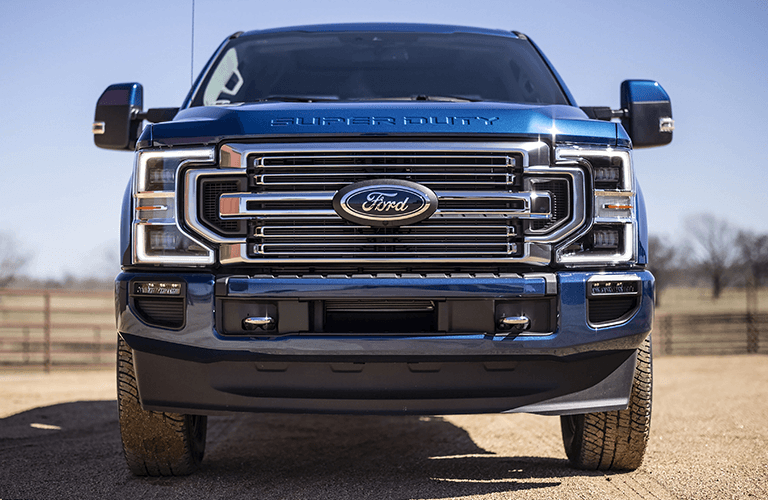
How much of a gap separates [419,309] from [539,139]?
0.88m

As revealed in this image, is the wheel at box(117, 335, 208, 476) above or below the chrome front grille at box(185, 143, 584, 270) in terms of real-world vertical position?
below

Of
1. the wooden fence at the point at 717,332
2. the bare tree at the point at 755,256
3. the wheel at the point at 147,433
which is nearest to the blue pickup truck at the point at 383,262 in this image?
the wheel at the point at 147,433

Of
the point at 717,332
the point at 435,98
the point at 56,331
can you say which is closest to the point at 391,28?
the point at 435,98

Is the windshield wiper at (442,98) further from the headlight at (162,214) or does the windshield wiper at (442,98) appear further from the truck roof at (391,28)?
the headlight at (162,214)

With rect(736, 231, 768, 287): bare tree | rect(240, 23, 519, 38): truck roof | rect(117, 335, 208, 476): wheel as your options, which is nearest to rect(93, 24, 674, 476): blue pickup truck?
rect(117, 335, 208, 476): wheel

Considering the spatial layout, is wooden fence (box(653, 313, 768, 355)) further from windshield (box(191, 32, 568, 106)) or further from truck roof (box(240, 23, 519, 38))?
windshield (box(191, 32, 568, 106))

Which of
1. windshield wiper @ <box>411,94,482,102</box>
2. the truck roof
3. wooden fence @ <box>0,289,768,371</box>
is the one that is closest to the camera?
windshield wiper @ <box>411,94,482,102</box>

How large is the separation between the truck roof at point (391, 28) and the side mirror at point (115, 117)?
113cm

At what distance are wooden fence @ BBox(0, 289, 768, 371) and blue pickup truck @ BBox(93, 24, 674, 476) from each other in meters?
9.49

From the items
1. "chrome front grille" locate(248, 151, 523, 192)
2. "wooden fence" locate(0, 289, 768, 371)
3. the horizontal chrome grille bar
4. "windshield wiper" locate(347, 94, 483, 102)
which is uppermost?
"windshield wiper" locate(347, 94, 483, 102)

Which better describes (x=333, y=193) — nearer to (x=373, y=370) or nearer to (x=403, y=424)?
(x=373, y=370)

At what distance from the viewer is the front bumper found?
3.14 metres

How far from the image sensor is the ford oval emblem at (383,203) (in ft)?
10.3

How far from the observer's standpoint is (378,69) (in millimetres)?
4645
